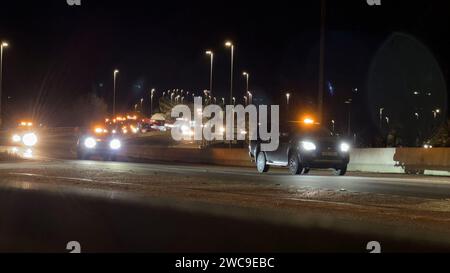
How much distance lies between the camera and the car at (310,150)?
25078mm

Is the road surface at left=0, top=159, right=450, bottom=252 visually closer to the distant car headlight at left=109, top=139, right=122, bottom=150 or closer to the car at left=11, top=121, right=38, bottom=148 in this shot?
the distant car headlight at left=109, top=139, right=122, bottom=150

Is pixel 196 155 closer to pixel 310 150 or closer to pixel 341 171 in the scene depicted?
pixel 341 171

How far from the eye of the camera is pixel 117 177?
883 inches

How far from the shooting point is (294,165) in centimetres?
2569

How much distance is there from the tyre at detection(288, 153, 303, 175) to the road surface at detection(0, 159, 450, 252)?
14.2ft

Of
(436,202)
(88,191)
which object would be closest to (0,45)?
(88,191)

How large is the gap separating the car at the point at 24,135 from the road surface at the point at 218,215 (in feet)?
128

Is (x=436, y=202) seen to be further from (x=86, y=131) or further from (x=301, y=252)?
(x=86, y=131)

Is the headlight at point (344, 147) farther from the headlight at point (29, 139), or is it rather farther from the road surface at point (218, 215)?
the headlight at point (29, 139)

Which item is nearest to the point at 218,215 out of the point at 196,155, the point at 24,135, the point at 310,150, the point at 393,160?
the point at 310,150

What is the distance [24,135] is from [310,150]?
39.8 meters

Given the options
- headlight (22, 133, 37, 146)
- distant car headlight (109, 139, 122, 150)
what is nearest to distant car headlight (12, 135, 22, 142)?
headlight (22, 133, 37, 146)

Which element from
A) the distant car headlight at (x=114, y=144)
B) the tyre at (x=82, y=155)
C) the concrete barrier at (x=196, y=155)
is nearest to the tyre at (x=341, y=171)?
the concrete barrier at (x=196, y=155)
